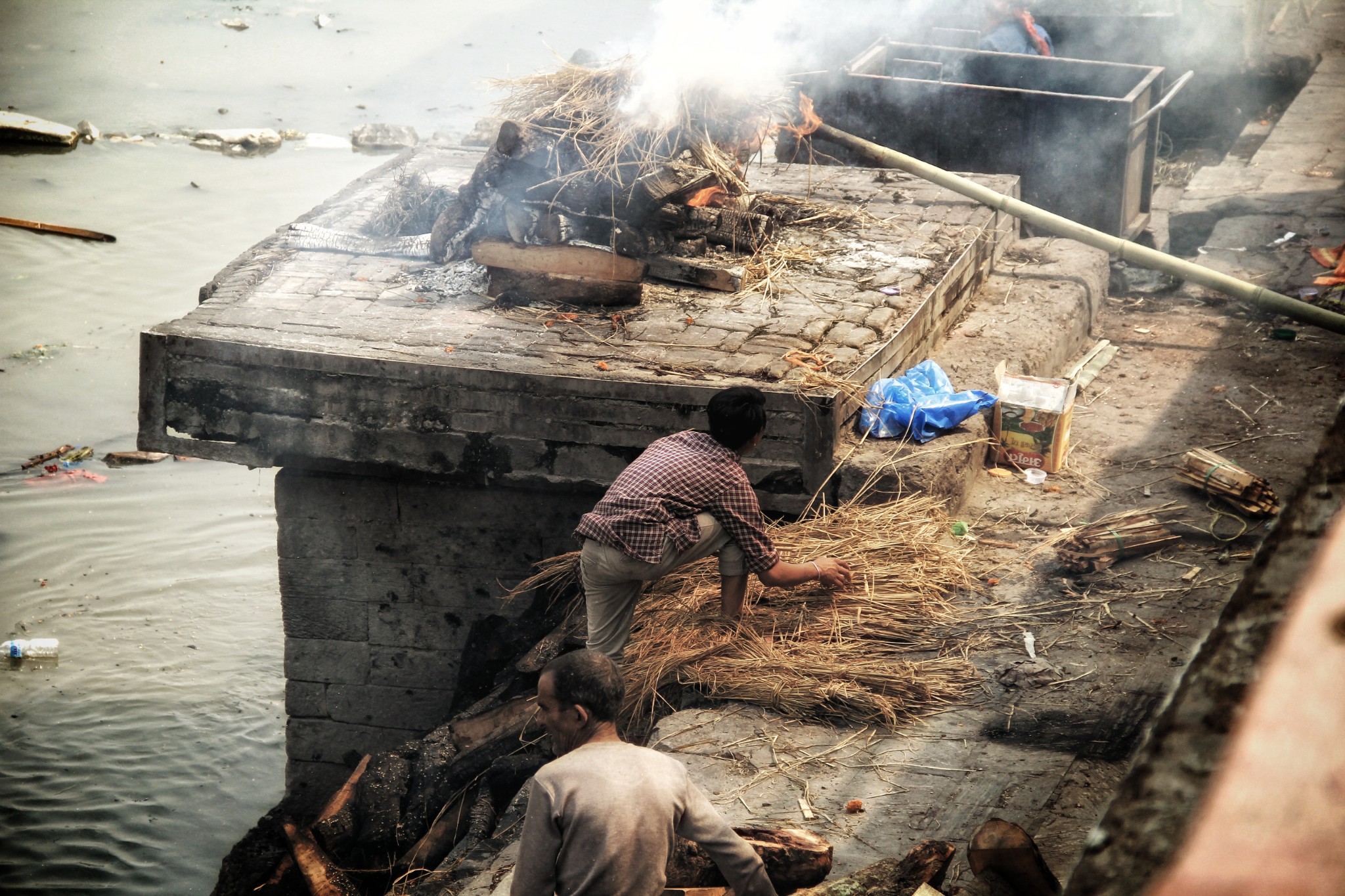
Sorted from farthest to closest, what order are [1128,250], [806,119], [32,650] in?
[806,119] → [32,650] → [1128,250]

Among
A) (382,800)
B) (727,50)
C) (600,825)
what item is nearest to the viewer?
(600,825)

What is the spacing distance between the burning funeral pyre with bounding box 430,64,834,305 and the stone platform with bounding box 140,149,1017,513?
22 cm

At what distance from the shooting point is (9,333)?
12391mm

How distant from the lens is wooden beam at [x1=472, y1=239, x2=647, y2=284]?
634 centimetres

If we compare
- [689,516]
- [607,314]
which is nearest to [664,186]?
[607,314]

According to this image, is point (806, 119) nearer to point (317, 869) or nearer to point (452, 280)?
point (452, 280)

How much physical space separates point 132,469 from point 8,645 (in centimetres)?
260

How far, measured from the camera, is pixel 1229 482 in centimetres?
566

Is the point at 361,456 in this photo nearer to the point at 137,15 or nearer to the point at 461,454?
the point at 461,454

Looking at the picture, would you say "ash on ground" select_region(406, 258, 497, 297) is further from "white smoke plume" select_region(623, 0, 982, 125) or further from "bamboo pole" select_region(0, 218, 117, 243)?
"bamboo pole" select_region(0, 218, 117, 243)

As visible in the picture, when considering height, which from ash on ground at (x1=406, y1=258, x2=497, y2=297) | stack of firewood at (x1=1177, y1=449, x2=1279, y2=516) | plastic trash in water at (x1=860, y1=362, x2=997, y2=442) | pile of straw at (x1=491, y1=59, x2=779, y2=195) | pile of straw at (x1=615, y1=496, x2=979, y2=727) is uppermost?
pile of straw at (x1=491, y1=59, x2=779, y2=195)

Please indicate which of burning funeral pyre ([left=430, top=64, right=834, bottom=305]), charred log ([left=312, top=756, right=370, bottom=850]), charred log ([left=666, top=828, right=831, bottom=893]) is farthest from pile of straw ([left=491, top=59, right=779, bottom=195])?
charred log ([left=666, top=828, right=831, bottom=893])

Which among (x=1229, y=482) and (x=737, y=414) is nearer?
(x=737, y=414)

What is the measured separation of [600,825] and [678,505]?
1799 millimetres
